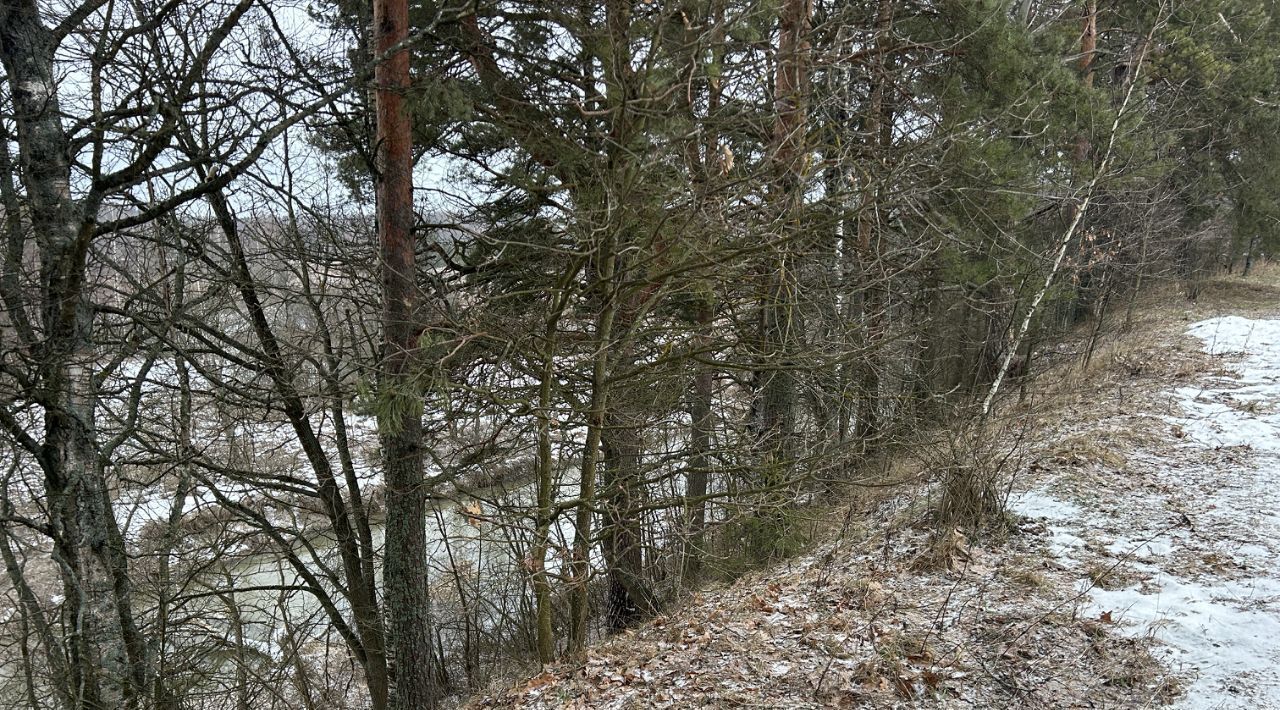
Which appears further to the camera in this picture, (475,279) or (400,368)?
(475,279)

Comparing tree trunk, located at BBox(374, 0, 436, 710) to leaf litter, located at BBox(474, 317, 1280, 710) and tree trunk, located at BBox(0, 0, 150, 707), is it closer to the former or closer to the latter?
leaf litter, located at BBox(474, 317, 1280, 710)

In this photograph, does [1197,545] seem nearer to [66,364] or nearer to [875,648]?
[875,648]

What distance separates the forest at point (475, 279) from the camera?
4.11 metres

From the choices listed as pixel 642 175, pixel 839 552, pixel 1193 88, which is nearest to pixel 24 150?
pixel 642 175

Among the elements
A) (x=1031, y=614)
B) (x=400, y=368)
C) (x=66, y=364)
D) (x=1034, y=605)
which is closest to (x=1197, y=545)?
(x=1034, y=605)

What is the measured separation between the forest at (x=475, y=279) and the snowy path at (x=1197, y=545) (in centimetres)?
80

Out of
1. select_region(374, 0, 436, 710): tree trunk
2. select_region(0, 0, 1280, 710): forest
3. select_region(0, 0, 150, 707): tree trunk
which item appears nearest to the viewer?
select_region(0, 0, 150, 707): tree trunk

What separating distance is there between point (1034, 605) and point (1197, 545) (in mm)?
1593

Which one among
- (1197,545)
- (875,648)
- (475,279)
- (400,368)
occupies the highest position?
(475,279)

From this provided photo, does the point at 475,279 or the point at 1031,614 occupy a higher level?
the point at 475,279

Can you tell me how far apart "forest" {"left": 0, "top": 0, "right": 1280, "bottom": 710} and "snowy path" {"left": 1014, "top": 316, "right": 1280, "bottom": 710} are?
0.80m

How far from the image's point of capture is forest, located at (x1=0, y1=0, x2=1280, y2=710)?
411 centimetres

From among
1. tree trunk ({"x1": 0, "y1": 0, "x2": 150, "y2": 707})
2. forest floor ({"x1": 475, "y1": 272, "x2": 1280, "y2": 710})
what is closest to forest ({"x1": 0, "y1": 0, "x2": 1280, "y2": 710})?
tree trunk ({"x1": 0, "y1": 0, "x2": 150, "y2": 707})

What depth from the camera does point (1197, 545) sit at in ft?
16.0
